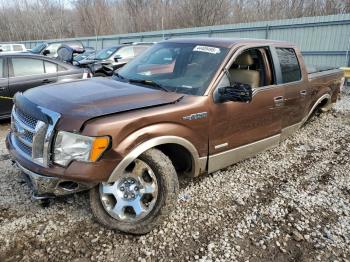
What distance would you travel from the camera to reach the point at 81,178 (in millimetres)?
2611

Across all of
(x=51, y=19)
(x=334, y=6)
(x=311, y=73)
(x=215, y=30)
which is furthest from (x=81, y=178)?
(x=51, y=19)

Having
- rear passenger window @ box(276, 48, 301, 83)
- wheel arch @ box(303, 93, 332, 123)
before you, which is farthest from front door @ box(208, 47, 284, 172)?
wheel arch @ box(303, 93, 332, 123)

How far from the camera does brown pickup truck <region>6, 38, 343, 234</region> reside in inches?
104

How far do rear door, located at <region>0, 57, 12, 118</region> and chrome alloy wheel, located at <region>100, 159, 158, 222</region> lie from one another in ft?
15.1

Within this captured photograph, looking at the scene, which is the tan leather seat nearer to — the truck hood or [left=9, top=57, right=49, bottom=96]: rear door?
the truck hood

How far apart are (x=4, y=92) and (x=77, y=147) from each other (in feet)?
15.6

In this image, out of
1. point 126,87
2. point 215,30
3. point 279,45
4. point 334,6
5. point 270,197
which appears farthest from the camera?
point 334,6

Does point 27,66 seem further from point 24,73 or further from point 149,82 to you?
point 149,82

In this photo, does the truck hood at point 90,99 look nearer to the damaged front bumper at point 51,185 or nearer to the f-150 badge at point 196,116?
the f-150 badge at point 196,116

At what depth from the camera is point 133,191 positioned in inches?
117

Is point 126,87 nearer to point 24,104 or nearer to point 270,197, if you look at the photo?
point 24,104

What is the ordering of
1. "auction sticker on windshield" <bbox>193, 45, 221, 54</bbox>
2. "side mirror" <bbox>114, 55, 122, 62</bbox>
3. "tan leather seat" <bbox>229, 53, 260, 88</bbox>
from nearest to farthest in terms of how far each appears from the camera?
"auction sticker on windshield" <bbox>193, 45, 221, 54</bbox>
"tan leather seat" <bbox>229, 53, 260, 88</bbox>
"side mirror" <bbox>114, 55, 122, 62</bbox>

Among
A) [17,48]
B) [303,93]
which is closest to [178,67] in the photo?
[303,93]

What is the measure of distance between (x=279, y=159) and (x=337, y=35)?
9207 millimetres
